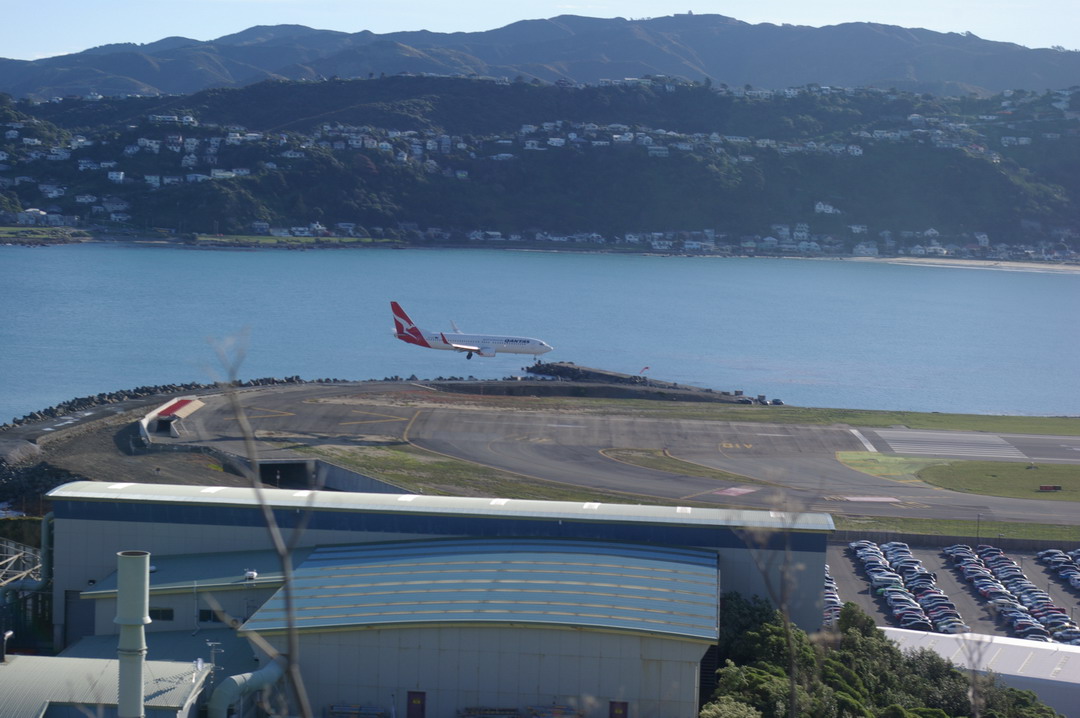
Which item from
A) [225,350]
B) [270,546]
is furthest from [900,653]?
A: [225,350]

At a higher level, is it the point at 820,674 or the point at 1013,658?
the point at 820,674

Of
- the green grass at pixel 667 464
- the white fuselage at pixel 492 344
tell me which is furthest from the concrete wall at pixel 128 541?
the white fuselage at pixel 492 344

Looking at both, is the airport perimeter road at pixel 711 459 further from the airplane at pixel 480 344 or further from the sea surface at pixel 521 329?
the sea surface at pixel 521 329

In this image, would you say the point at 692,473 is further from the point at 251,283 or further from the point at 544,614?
the point at 251,283

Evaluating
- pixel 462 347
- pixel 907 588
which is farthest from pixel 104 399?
pixel 907 588

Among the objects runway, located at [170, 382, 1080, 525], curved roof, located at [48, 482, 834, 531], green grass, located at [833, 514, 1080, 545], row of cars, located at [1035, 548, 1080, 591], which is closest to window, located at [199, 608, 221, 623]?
curved roof, located at [48, 482, 834, 531]
